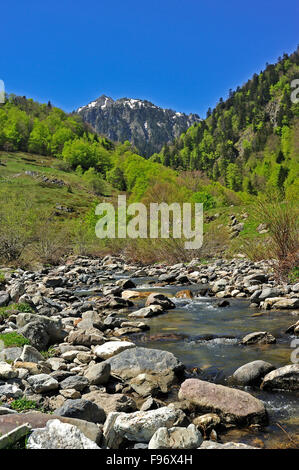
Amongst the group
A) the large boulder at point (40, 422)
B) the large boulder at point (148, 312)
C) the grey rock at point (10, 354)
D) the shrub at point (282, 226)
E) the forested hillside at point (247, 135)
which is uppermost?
the forested hillside at point (247, 135)

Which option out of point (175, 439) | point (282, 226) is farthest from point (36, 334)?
point (282, 226)

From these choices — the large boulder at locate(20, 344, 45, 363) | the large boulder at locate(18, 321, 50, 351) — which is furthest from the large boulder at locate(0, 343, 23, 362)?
the large boulder at locate(18, 321, 50, 351)

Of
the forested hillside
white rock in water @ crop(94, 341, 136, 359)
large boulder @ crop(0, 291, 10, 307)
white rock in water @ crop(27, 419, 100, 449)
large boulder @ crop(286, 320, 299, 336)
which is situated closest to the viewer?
white rock in water @ crop(27, 419, 100, 449)

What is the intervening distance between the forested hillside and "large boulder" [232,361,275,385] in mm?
102758

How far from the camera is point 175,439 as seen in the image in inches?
146

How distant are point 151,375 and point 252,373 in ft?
5.23

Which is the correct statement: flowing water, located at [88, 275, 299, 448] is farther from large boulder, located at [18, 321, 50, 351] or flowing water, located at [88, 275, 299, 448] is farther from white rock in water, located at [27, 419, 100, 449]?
large boulder, located at [18, 321, 50, 351]

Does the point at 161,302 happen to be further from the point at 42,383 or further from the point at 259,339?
the point at 42,383

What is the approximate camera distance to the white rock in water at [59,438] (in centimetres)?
336

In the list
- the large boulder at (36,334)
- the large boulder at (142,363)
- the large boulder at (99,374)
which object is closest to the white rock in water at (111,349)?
the large boulder at (142,363)

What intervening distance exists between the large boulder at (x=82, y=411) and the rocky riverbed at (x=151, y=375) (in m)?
0.01

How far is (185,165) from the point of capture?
5930 inches

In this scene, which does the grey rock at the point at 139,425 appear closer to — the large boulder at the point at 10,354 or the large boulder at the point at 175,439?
the large boulder at the point at 175,439

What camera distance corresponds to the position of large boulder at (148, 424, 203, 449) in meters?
3.66
